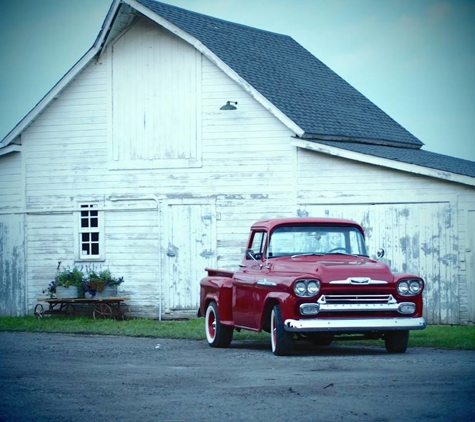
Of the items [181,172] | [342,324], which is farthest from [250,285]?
[181,172]

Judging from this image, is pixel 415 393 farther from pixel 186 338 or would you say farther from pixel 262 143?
pixel 262 143

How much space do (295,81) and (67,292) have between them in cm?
767

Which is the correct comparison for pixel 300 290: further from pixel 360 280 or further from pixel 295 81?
pixel 295 81

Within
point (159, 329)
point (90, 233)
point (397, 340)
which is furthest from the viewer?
point (90, 233)

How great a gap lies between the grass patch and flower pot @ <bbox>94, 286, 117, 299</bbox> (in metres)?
0.58

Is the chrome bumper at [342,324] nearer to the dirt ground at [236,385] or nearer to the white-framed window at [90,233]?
the dirt ground at [236,385]

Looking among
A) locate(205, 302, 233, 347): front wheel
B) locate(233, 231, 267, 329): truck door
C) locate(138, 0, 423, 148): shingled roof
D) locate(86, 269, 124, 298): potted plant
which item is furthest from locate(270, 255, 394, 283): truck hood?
locate(86, 269, 124, 298): potted plant

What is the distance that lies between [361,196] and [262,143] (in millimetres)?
2644

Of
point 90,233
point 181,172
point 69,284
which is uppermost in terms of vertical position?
point 181,172

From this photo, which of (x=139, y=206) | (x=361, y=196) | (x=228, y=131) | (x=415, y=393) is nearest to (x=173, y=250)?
(x=139, y=206)

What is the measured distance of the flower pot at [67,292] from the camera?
2345cm

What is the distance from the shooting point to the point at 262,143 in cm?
2239

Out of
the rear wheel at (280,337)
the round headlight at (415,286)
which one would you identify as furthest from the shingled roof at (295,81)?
the rear wheel at (280,337)

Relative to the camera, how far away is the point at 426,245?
20281mm
